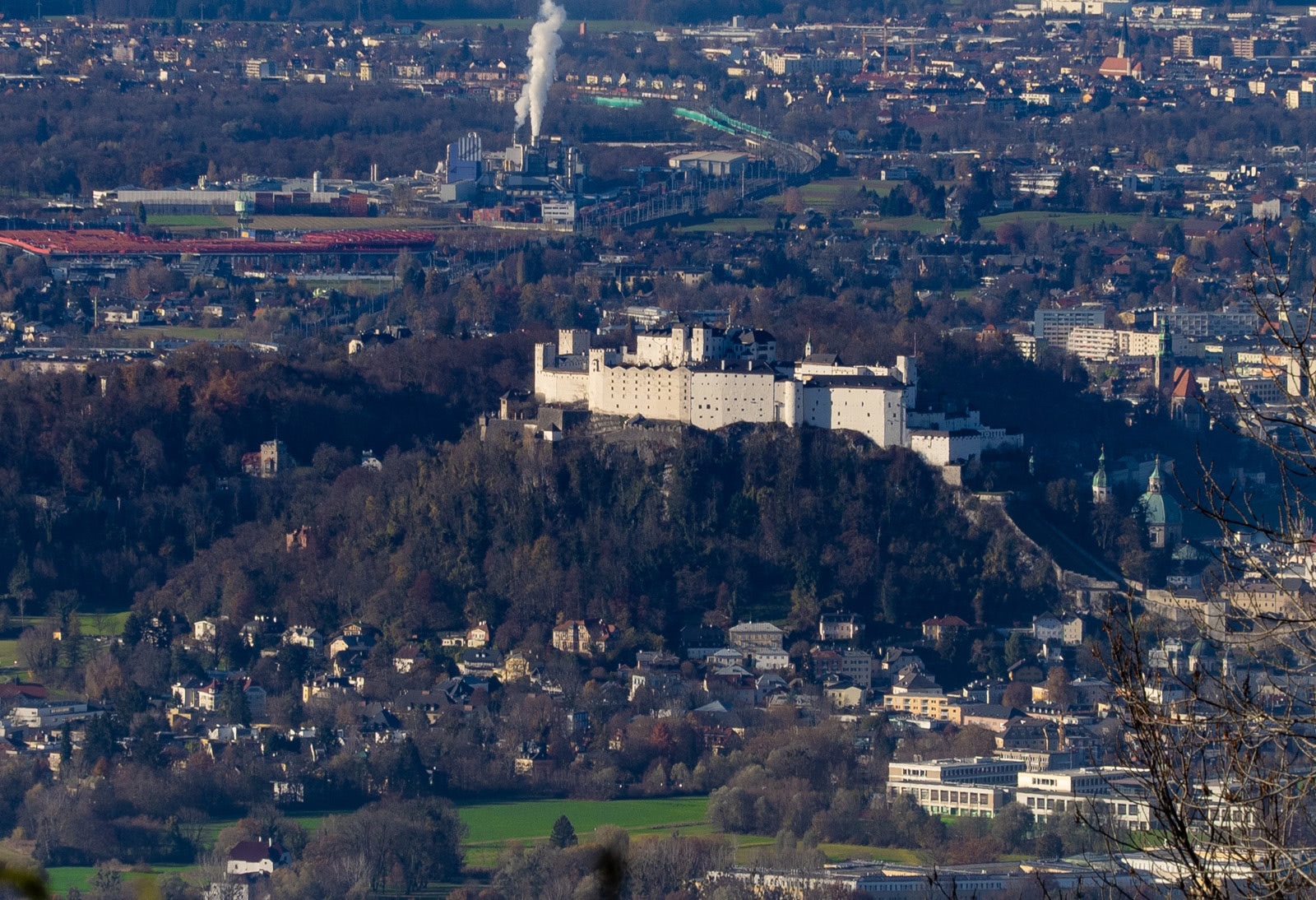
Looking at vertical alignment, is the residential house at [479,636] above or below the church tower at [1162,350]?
above

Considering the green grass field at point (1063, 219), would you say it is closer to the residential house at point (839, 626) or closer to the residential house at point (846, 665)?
the residential house at point (839, 626)

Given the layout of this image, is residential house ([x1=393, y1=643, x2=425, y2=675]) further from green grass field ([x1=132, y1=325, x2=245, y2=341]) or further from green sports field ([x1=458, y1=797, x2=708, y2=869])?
green grass field ([x1=132, y1=325, x2=245, y2=341])

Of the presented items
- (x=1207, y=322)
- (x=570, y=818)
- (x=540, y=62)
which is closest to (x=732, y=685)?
(x=570, y=818)

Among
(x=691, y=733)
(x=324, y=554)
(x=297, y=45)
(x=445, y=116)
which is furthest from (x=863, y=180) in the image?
(x=691, y=733)

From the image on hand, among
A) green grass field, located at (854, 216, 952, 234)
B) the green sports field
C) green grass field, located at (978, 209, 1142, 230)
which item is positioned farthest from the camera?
green grass field, located at (978, 209, 1142, 230)

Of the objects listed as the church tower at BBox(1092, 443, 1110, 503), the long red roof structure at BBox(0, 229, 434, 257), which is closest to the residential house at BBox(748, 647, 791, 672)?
the church tower at BBox(1092, 443, 1110, 503)

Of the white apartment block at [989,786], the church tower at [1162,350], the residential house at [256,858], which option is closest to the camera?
the residential house at [256,858]

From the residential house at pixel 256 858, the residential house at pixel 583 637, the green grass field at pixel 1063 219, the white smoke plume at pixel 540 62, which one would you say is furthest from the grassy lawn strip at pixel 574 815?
the white smoke plume at pixel 540 62
